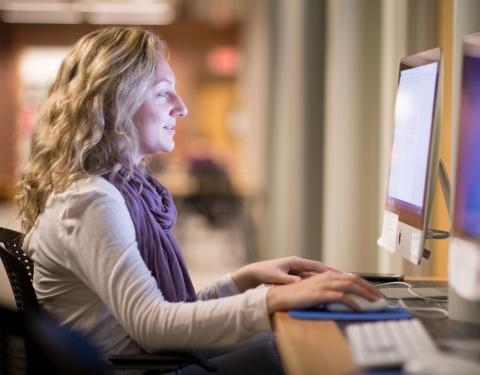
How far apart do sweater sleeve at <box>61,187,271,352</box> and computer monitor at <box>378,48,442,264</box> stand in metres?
0.36

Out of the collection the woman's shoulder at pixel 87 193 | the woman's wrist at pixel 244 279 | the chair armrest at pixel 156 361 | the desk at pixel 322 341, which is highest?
the woman's shoulder at pixel 87 193

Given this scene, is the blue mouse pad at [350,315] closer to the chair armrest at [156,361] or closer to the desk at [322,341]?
the desk at [322,341]

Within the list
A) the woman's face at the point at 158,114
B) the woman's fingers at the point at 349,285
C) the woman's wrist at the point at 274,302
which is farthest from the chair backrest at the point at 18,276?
the woman's fingers at the point at 349,285

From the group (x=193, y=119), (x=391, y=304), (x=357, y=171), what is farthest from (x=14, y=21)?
(x=391, y=304)

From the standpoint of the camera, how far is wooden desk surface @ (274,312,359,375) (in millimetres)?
1152

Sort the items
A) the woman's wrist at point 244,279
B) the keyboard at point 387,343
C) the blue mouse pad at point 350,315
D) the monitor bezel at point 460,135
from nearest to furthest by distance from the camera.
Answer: the keyboard at point 387,343 < the monitor bezel at point 460,135 < the blue mouse pad at point 350,315 < the woman's wrist at point 244,279

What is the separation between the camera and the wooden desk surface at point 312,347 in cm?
115

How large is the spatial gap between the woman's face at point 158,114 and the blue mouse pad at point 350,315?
58cm

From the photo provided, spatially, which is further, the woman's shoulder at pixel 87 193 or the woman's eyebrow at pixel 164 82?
the woman's eyebrow at pixel 164 82

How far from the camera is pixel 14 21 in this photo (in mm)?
12969

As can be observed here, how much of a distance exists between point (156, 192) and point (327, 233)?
2.24 metres

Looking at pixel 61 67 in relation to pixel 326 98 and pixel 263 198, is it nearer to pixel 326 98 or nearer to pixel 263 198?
pixel 326 98

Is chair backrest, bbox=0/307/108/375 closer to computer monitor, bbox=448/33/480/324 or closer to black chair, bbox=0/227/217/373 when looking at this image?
black chair, bbox=0/227/217/373

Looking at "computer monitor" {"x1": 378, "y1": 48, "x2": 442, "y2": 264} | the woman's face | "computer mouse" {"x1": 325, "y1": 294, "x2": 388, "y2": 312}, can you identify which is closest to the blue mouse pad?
"computer mouse" {"x1": 325, "y1": 294, "x2": 388, "y2": 312}
